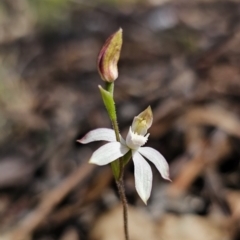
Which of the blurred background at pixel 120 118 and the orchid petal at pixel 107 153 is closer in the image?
the orchid petal at pixel 107 153

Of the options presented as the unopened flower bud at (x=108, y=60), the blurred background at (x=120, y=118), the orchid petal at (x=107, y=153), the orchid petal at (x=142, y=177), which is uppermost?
the unopened flower bud at (x=108, y=60)

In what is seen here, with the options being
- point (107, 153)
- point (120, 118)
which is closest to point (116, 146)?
point (107, 153)

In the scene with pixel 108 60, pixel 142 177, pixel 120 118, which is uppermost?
pixel 108 60

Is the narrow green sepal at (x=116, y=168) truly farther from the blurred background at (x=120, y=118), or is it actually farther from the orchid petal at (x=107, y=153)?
the blurred background at (x=120, y=118)

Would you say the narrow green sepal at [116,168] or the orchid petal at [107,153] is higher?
the orchid petal at [107,153]

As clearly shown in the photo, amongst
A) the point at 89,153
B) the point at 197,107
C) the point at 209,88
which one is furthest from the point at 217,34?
the point at 89,153

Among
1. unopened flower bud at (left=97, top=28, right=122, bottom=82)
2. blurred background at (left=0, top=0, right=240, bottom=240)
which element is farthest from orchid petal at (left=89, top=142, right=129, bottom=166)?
blurred background at (left=0, top=0, right=240, bottom=240)

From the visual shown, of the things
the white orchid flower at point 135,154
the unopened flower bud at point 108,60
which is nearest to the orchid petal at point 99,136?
the white orchid flower at point 135,154

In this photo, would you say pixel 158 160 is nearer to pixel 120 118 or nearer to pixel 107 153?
pixel 107 153
